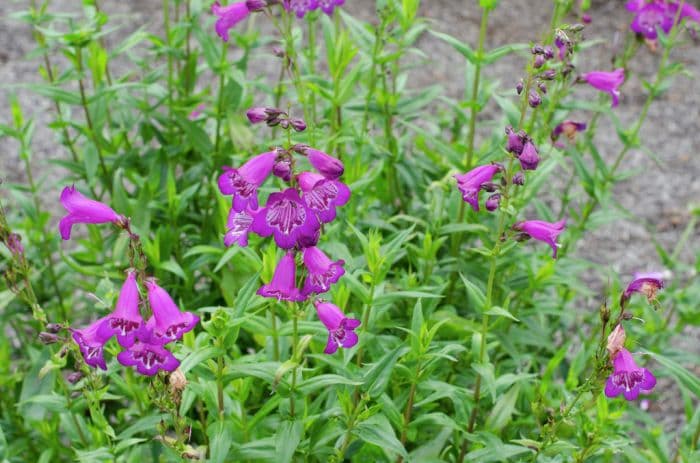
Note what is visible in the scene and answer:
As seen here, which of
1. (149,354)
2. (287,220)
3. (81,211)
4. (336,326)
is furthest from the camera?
(336,326)

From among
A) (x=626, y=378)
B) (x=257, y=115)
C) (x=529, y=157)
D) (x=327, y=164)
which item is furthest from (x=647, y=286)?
(x=257, y=115)

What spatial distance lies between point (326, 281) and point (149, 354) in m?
0.61

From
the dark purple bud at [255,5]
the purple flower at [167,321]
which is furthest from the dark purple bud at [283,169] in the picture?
the dark purple bud at [255,5]

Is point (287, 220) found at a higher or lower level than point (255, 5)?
lower

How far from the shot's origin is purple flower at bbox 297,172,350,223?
8.64 ft

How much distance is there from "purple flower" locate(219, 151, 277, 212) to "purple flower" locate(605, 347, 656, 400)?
134 centimetres

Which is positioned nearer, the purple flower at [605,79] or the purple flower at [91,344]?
the purple flower at [91,344]

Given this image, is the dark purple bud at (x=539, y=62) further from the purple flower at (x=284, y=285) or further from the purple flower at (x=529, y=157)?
the purple flower at (x=284, y=285)

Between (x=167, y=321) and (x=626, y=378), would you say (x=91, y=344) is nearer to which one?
(x=167, y=321)

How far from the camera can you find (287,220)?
258 centimetres

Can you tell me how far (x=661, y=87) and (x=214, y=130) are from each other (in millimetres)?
2669

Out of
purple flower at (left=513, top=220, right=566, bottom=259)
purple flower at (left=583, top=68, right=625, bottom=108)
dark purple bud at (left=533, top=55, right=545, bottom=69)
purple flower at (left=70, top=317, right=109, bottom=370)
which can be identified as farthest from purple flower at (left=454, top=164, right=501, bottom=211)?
purple flower at (left=583, top=68, right=625, bottom=108)

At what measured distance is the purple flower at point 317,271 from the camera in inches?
108

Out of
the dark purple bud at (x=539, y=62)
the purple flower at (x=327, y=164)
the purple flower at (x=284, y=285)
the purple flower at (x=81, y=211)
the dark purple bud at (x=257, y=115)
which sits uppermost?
the dark purple bud at (x=539, y=62)
